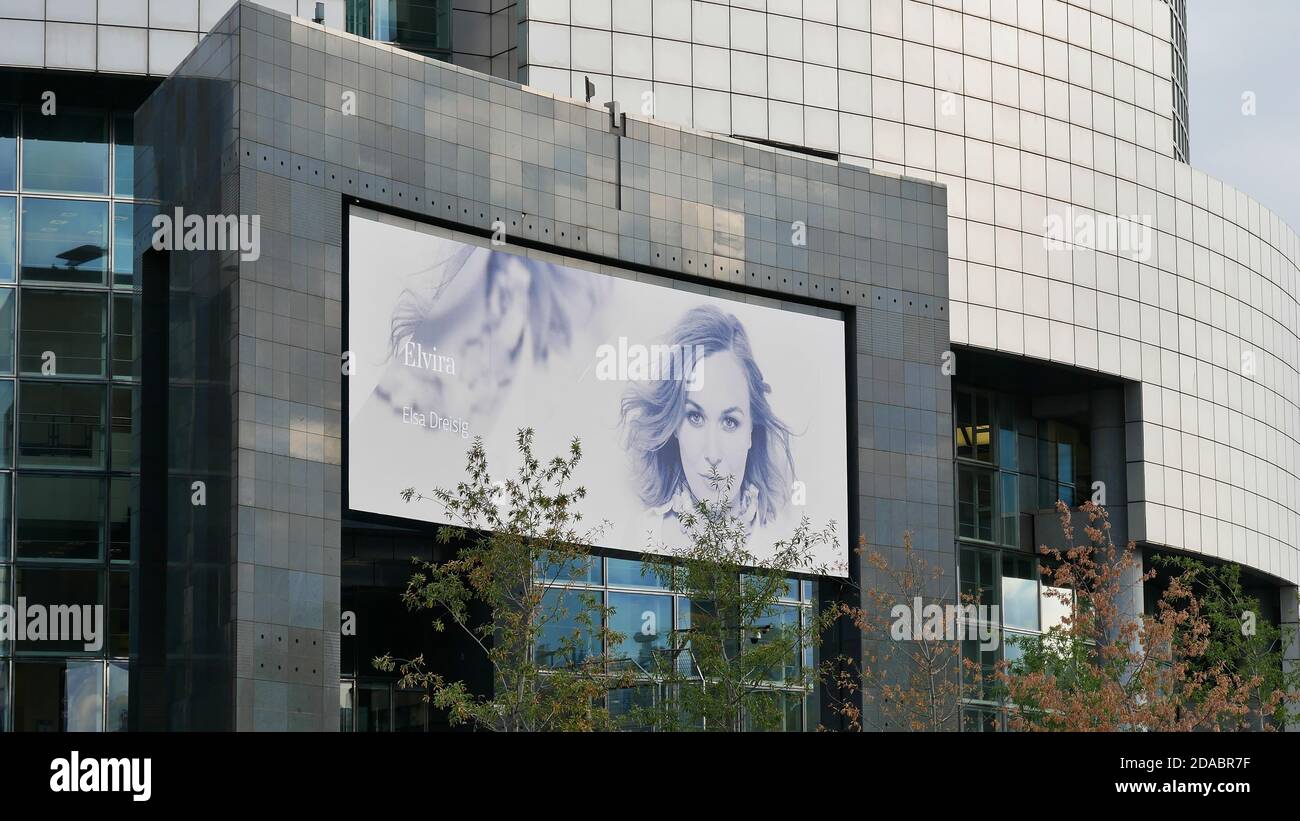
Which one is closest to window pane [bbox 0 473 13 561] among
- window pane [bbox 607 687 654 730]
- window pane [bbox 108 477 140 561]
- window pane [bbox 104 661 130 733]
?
window pane [bbox 108 477 140 561]

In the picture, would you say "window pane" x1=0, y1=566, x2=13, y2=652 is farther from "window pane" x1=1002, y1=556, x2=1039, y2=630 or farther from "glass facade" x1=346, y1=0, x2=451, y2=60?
"window pane" x1=1002, y1=556, x2=1039, y2=630

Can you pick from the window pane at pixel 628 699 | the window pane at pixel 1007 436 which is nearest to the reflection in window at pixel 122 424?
the window pane at pixel 628 699

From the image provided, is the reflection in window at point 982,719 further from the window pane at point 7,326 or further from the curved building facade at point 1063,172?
the window pane at point 7,326

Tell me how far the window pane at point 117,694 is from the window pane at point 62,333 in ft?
23.9

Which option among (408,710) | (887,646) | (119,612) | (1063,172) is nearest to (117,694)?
(119,612)

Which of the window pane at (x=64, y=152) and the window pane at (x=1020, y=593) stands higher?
the window pane at (x=64, y=152)

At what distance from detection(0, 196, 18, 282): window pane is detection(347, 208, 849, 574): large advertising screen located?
35.5ft

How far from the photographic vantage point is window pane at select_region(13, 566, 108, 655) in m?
43.9

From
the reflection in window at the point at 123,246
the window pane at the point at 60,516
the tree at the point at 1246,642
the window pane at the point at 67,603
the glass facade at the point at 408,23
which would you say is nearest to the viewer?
the window pane at the point at 67,603

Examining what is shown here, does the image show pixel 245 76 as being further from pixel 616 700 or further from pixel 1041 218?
pixel 1041 218

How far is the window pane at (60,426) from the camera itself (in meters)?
44.9

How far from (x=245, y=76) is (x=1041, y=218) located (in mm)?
27974

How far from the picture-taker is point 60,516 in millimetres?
44625
